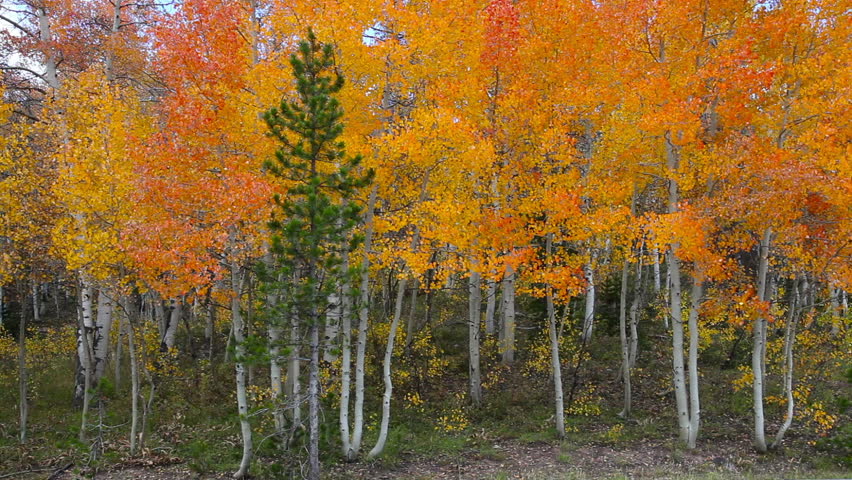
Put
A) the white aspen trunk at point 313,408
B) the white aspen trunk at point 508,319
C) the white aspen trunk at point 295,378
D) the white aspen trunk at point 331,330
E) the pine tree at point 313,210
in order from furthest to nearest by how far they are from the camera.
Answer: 1. the white aspen trunk at point 508,319
2. the white aspen trunk at point 331,330
3. the white aspen trunk at point 295,378
4. the white aspen trunk at point 313,408
5. the pine tree at point 313,210

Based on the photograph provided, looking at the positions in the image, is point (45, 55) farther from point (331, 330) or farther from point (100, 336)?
point (331, 330)

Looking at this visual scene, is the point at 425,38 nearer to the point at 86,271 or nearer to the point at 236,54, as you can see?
the point at 236,54

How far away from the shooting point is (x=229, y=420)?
1263cm

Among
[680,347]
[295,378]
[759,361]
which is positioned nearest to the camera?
[295,378]

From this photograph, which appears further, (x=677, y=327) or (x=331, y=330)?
(x=331, y=330)

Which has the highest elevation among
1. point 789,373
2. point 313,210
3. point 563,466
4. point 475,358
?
point 313,210

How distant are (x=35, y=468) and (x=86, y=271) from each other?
3.88 meters

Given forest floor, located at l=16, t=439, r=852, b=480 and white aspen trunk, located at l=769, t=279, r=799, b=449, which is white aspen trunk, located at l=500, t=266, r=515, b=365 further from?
white aspen trunk, located at l=769, t=279, r=799, b=449

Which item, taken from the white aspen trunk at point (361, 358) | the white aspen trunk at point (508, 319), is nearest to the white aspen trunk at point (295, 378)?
the white aspen trunk at point (361, 358)

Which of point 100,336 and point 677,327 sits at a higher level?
point 677,327

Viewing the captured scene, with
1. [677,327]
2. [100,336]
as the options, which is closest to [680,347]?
[677,327]

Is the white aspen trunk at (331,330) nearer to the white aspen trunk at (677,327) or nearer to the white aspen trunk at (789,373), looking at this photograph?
the white aspen trunk at (677,327)

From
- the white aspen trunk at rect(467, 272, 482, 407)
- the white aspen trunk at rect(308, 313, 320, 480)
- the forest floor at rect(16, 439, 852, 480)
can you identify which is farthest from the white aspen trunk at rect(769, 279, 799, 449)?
the white aspen trunk at rect(308, 313, 320, 480)

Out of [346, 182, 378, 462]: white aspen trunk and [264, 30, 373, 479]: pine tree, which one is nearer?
[264, 30, 373, 479]: pine tree
